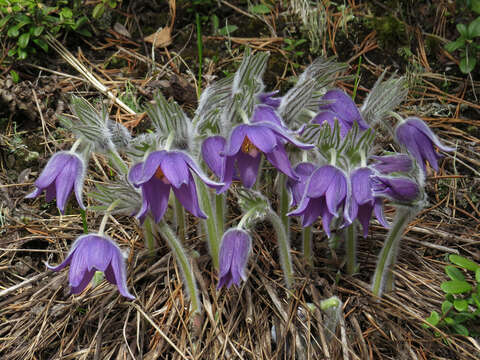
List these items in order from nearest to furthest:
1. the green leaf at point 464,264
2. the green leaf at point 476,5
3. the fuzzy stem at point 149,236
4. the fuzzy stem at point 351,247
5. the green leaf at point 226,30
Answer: the green leaf at point 464,264 < the fuzzy stem at point 351,247 < the fuzzy stem at point 149,236 < the green leaf at point 476,5 < the green leaf at point 226,30

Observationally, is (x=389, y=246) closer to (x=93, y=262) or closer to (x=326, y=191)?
(x=326, y=191)

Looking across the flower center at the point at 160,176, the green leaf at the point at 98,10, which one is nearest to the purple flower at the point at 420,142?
the flower center at the point at 160,176

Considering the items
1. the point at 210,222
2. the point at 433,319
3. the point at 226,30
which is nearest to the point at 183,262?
the point at 210,222

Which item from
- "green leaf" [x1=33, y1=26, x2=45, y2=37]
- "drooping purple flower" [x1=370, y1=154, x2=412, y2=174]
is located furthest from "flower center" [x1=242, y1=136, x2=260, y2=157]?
"green leaf" [x1=33, y1=26, x2=45, y2=37]

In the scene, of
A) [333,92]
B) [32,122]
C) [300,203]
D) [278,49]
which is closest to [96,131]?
[300,203]

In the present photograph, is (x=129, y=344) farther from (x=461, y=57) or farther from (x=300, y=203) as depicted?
(x=461, y=57)

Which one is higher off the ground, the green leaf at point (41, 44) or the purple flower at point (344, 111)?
the purple flower at point (344, 111)

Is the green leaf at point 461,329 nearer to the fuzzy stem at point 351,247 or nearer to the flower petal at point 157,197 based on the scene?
the fuzzy stem at point 351,247
